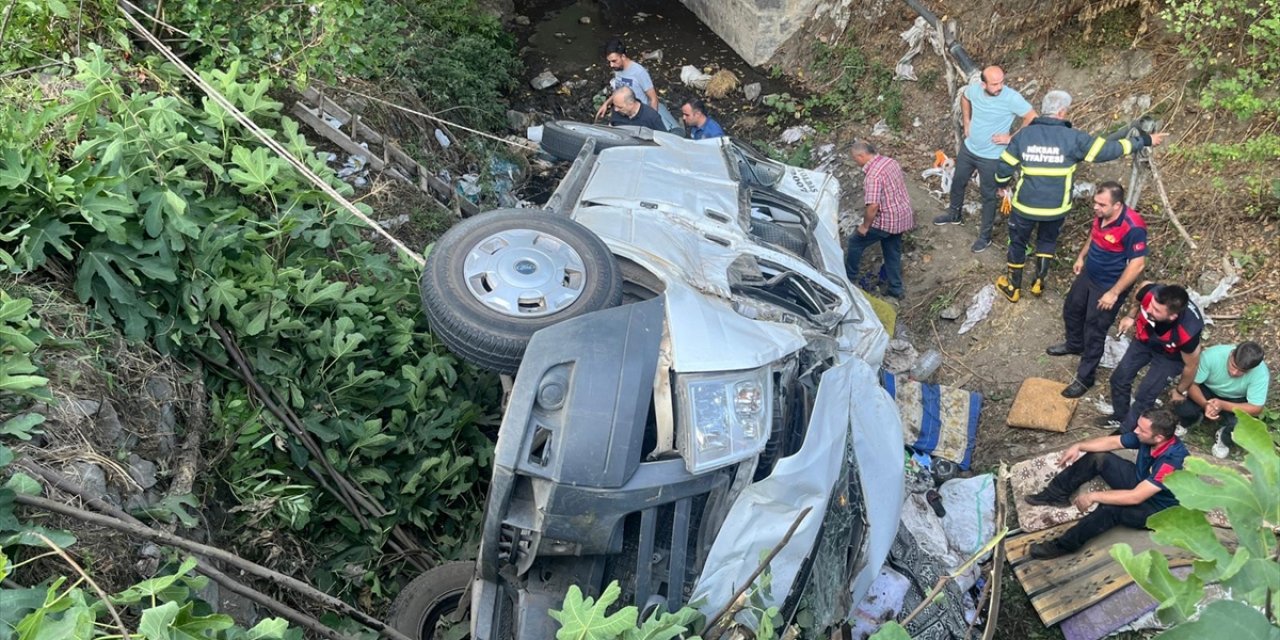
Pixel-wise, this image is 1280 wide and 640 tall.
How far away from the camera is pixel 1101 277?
5.72m

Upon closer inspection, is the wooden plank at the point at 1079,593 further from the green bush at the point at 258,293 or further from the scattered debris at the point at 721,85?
the scattered debris at the point at 721,85

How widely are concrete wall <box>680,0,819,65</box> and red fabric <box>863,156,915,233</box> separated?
3718 millimetres

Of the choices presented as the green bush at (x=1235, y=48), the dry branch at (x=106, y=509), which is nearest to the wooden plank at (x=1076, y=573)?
the green bush at (x=1235, y=48)

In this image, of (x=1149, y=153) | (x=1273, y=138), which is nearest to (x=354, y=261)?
(x=1149, y=153)

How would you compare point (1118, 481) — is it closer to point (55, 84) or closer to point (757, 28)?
point (55, 84)

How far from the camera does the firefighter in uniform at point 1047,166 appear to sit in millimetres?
5992

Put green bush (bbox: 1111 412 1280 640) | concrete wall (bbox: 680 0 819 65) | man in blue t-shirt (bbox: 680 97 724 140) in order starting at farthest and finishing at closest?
concrete wall (bbox: 680 0 819 65), man in blue t-shirt (bbox: 680 97 724 140), green bush (bbox: 1111 412 1280 640)

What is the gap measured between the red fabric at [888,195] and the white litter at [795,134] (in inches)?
87.5

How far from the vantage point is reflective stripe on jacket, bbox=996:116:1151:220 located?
19.6 feet

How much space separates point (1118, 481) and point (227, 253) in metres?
4.54

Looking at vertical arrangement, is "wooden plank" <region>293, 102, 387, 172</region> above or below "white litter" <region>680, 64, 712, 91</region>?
above

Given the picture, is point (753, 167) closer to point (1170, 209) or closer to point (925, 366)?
point (925, 366)

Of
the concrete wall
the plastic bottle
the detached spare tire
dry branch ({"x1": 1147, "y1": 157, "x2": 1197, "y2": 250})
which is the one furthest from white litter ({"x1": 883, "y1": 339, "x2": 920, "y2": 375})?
the concrete wall

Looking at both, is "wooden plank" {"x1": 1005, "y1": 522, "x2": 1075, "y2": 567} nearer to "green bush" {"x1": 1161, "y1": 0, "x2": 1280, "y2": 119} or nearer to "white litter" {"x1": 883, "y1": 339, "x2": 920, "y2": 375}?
"white litter" {"x1": 883, "y1": 339, "x2": 920, "y2": 375}
